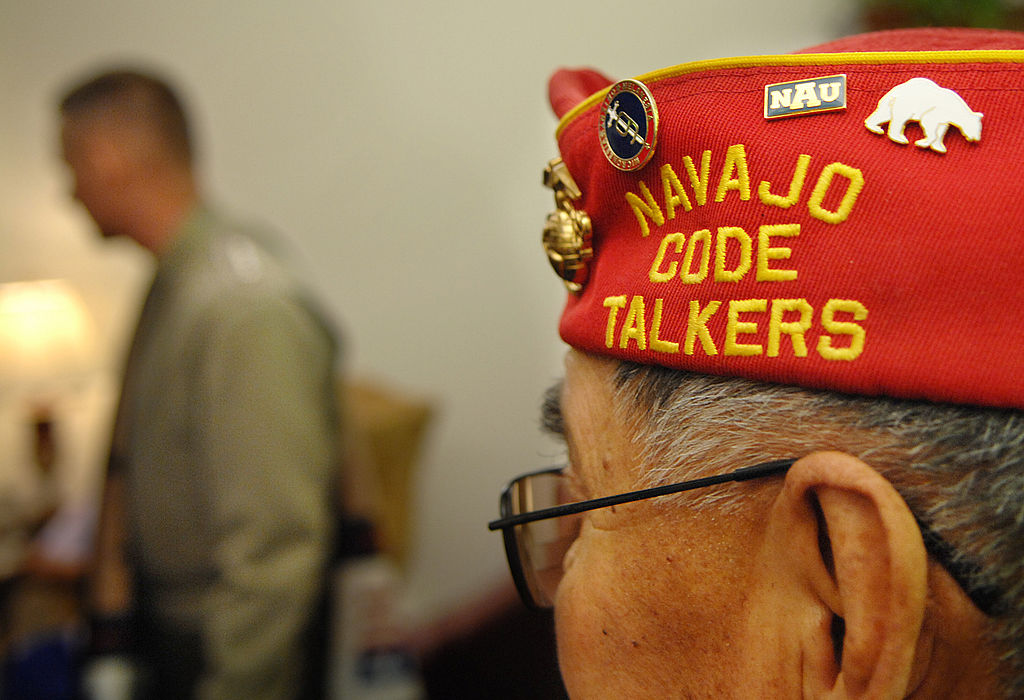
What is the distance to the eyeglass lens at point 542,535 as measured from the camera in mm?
681

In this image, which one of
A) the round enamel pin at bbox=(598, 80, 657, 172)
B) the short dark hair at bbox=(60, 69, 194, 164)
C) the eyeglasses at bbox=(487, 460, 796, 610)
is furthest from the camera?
the short dark hair at bbox=(60, 69, 194, 164)

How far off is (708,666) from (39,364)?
2998 millimetres

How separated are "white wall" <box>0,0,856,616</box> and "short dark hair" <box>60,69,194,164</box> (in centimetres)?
121

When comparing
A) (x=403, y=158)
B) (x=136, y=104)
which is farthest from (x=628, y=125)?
(x=403, y=158)

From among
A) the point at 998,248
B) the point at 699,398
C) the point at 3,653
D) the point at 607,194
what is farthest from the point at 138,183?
the point at 998,248

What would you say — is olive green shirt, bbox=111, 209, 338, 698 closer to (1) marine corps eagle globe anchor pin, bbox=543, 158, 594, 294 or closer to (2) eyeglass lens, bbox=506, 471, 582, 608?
(2) eyeglass lens, bbox=506, 471, 582, 608

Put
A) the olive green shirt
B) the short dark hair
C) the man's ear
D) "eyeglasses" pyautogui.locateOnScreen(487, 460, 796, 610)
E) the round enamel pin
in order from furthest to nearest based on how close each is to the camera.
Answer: the short dark hair, the olive green shirt, "eyeglasses" pyautogui.locateOnScreen(487, 460, 796, 610), the round enamel pin, the man's ear

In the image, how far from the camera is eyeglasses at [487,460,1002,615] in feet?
1.43

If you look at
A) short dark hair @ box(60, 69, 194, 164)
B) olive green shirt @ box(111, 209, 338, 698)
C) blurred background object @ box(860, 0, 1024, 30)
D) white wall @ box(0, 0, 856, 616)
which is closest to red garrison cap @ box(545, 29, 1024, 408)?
olive green shirt @ box(111, 209, 338, 698)

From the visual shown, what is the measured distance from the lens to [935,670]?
17.8 inches

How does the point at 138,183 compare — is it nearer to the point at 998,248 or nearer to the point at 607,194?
the point at 607,194

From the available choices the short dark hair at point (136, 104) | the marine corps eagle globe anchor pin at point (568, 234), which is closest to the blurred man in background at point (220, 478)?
the short dark hair at point (136, 104)

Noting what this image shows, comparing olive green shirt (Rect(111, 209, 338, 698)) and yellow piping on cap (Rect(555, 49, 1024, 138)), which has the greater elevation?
yellow piping on cap (Rect(555, 49, 1024, 138))

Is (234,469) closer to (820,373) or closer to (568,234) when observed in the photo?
(568,234)
